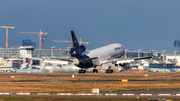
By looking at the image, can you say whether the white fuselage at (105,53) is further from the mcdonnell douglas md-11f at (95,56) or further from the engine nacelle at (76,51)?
the engine nacelle at (76,51)

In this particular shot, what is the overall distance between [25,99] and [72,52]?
35.1m

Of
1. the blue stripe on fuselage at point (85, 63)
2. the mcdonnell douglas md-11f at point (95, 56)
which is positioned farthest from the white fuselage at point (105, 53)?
the blue stripe on fuselage at point (85, 63)

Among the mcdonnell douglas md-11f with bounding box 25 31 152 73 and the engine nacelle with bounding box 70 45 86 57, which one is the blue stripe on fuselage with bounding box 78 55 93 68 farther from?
the engine nacelle with bounding box 70 45 86 57

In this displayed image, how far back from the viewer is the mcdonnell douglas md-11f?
74.4 meters

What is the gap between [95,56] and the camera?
82812mm

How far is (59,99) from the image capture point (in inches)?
1483

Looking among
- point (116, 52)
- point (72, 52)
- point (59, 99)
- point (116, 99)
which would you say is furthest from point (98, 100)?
point (116, 52)

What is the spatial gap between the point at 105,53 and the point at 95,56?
18.0 ft

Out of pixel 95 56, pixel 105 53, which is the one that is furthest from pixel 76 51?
pixel 105 53

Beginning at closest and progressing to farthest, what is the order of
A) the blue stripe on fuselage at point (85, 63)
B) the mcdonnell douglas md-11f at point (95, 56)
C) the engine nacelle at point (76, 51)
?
the engine nacelle at point (76, 51) < the mcdonnell douglas md-11f at point (95, 56) < the blue stripe on fuselage at point (85, 63)

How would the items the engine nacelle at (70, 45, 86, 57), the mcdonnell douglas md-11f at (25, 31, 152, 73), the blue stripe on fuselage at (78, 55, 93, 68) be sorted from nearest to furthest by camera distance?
the engine nacelle at (70, 45, 86, 57)
the mcdonnell douglas md-11f at (25, 31, 152, 73)
the blue stripe on fuselage at (78, 55, 93, 68)

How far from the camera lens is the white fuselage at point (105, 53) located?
83294 millimetres

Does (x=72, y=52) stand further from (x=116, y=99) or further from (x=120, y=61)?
(x=116, y=99)

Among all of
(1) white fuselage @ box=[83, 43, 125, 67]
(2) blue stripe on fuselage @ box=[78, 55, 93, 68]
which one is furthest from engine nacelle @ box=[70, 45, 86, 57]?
(1) white fuselage @ box=[83, 43, 125, 67]
